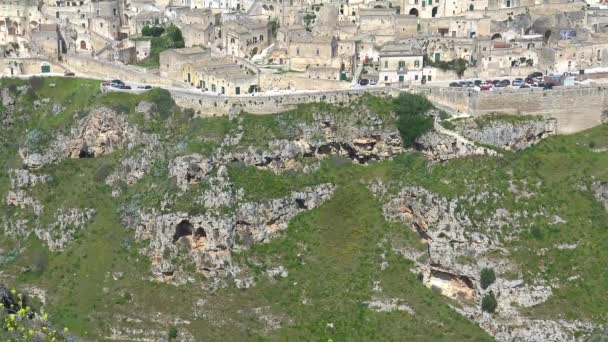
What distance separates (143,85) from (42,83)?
1092cm

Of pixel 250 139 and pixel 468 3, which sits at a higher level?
pixel 468 3

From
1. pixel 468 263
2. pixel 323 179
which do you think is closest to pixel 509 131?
pixel 468 263

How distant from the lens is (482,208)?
76.6 m

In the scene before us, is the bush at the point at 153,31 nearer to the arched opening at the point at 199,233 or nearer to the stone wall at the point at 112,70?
the stone wall at the point at 112,70

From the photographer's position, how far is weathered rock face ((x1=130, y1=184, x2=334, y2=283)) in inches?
3091

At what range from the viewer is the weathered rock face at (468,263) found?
7200 cm

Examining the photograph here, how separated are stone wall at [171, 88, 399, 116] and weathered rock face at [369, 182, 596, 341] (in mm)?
10505

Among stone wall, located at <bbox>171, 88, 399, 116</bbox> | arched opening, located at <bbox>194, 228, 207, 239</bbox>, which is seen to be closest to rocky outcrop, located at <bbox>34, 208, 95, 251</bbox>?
arched opening, located at <bbox>194, 228, 207, 239</bbox>

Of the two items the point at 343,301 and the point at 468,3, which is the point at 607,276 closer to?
the point at 343,301

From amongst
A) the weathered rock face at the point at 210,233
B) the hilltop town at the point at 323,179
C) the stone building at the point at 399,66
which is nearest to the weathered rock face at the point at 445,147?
the hilltop town at the point at 323,179

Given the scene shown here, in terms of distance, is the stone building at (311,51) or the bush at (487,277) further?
the stone building at (311,51)

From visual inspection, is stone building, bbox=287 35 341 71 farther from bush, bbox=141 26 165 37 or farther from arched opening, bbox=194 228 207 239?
arched opening, bbox=194 228 207 239

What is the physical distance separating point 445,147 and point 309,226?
12498 mm

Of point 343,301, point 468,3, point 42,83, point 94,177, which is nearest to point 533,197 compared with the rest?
point 343,301
